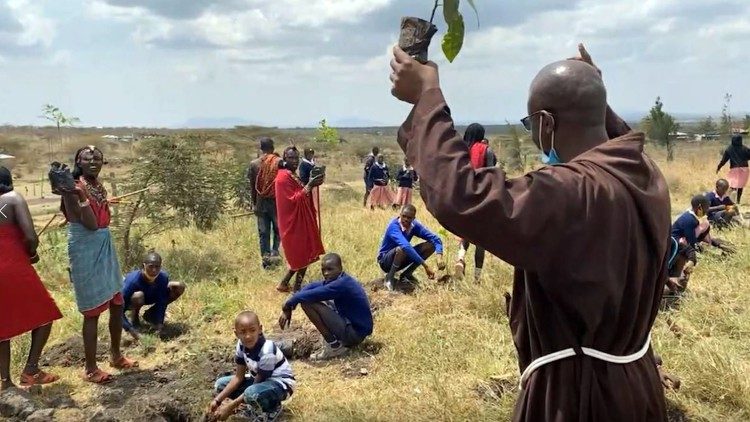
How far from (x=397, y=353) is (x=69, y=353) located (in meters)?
2.62

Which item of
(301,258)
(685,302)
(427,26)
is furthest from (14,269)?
(685,302)

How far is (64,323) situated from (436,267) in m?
3.77

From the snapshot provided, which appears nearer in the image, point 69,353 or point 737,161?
point 69,353

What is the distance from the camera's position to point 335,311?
17.4 ft

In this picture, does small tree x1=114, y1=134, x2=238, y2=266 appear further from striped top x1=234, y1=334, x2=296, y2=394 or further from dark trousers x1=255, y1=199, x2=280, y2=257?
striped top x1=234, y1=334, x2=296, y2=394

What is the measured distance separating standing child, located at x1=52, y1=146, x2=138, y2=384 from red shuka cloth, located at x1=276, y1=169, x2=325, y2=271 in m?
2.38

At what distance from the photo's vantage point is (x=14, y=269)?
15.2 ft

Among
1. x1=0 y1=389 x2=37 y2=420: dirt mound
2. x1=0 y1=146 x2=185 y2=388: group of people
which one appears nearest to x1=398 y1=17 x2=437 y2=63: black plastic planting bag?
x1=0 y1=146 x2=185 y2=388: group of people

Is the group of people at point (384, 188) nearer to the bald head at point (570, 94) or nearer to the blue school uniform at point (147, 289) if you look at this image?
the blue school uniform at point (147, 289)

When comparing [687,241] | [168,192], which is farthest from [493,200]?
[168,192]

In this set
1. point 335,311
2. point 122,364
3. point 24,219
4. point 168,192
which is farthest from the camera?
point 168,192

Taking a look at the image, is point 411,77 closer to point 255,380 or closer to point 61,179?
point 255,380

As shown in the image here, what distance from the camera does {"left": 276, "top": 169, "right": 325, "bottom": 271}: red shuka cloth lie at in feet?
23.0

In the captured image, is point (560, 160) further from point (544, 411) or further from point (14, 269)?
point (14, 269)
